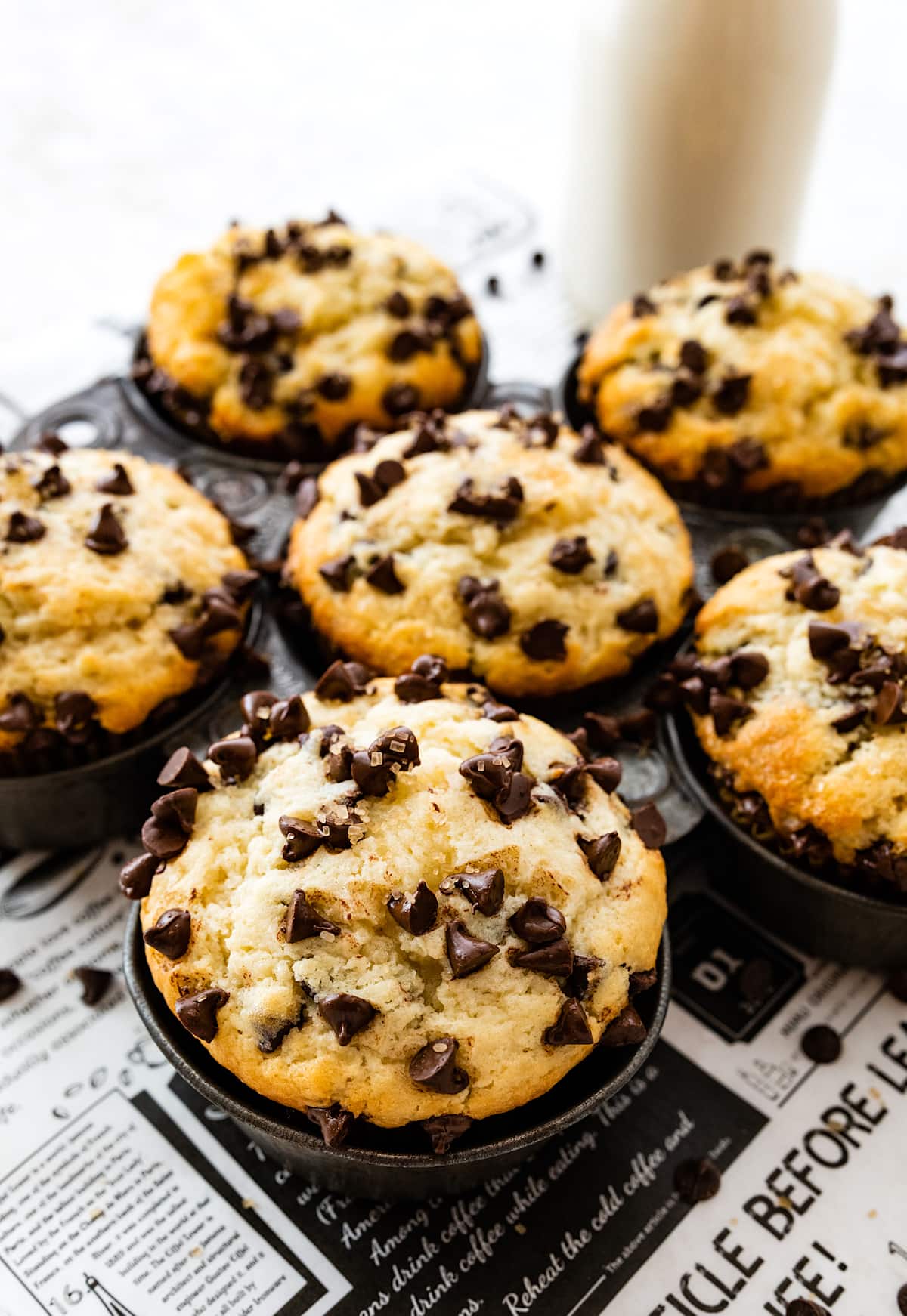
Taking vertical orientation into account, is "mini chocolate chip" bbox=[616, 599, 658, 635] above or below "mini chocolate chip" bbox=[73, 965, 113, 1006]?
above

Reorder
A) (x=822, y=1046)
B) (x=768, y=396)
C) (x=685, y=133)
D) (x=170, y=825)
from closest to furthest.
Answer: (x=170, y=825) → (x=822, y=1046) → (x=768, y=396) → (x=685, y=133)

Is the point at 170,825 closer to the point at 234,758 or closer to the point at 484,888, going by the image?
the point at 234,758

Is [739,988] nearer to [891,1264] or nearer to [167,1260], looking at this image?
[891,1264]

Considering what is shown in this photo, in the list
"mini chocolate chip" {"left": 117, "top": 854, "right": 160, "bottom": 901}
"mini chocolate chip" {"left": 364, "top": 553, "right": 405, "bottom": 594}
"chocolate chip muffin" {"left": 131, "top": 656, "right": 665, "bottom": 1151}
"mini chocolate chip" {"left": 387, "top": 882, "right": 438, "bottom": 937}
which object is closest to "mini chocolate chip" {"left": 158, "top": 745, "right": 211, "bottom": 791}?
"chocolate chip muffin" {"left": 131, "top": 656, "right": 665, "bottom": 1151}

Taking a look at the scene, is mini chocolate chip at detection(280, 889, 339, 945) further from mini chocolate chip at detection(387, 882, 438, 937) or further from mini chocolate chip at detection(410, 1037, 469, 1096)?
mini chocolate chip at detection(410, 1037, 469, 1096)

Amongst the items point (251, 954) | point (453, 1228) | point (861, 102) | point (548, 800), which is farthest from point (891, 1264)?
point (861, 102)

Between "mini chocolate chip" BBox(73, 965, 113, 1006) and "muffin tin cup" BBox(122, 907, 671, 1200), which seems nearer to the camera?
"muffin tin cup" BBox(122, 907, 671, 1200)

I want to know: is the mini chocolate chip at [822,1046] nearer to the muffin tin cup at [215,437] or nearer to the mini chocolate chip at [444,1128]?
the mini chocolate chip at [444,1128]

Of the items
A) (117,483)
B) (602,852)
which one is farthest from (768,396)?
(117,483)
